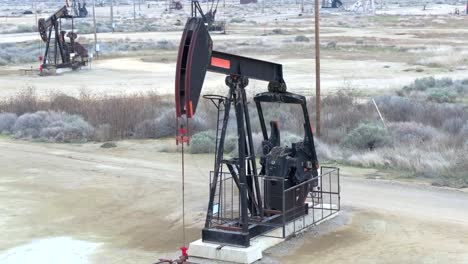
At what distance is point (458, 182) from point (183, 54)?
904 cm

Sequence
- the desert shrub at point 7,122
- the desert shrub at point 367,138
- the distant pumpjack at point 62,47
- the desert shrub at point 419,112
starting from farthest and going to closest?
1. the distant pumpjack at point 62,47
2. the desert shrub at point 7,122
3. the desert shrub at point 419,112
4. the desert shrub at point 367,138

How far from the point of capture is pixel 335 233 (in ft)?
48.1

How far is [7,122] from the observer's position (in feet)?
98.2

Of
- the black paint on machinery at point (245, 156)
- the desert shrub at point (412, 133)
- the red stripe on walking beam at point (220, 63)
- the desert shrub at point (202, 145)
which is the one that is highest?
the red stripe on walking beam at point (220, 63)

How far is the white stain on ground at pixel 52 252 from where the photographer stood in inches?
544

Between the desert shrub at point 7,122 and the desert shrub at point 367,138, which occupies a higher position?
the desert shrub at point 367,138

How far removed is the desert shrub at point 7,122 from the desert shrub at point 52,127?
386 millimetres

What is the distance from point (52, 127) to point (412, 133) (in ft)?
36.8

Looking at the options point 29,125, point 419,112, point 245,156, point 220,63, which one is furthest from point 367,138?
point 29,125

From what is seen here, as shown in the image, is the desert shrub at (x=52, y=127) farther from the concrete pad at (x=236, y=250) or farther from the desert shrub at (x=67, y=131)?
the concrete pad at (x=236, y=250)

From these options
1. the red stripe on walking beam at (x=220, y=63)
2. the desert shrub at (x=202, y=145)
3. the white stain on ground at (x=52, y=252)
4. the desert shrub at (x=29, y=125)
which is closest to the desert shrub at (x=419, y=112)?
the desert shrub at (x=202, y=145)

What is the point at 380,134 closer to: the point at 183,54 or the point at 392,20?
the point at 183,54

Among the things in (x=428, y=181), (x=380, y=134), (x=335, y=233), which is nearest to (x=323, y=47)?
(x=380, y=134)

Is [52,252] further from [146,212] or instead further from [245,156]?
[245,156]
